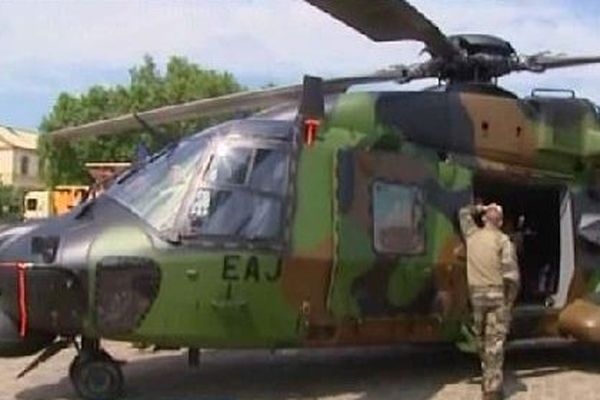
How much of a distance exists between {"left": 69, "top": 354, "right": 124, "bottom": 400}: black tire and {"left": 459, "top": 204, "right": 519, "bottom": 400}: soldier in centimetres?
291

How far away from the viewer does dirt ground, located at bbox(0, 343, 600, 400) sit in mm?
8570

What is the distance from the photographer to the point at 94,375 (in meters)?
8.08

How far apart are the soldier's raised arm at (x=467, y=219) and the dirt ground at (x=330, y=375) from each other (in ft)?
4.43

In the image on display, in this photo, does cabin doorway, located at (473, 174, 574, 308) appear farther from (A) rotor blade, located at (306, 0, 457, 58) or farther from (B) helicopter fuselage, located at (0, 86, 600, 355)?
(A) rotor blade, located at (306, 0, 457, 58)

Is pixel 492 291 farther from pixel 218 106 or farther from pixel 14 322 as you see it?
pixel 14 322

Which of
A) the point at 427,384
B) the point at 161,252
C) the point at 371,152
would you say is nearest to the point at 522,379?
the point at 427,384

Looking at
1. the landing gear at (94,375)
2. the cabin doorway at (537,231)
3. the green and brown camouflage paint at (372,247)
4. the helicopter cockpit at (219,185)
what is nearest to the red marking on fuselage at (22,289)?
the green and brown camouflage paint at (372,247)

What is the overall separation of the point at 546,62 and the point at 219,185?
354 centimetres

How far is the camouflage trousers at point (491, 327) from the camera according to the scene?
828 cm

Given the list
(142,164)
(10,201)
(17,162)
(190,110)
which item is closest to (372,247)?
(142,164)

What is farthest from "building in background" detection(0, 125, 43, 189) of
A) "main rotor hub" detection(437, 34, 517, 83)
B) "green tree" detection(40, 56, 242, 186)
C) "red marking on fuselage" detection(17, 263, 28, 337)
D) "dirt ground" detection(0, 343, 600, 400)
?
"red marking on fuselage" detection(17, 263, 28, 337)

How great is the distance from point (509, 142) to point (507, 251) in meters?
1.61

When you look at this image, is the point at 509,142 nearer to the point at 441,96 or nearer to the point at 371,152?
the point at 441,96

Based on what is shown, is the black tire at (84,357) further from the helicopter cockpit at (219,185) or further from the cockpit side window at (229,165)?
the cockpit side window at (229,165)
